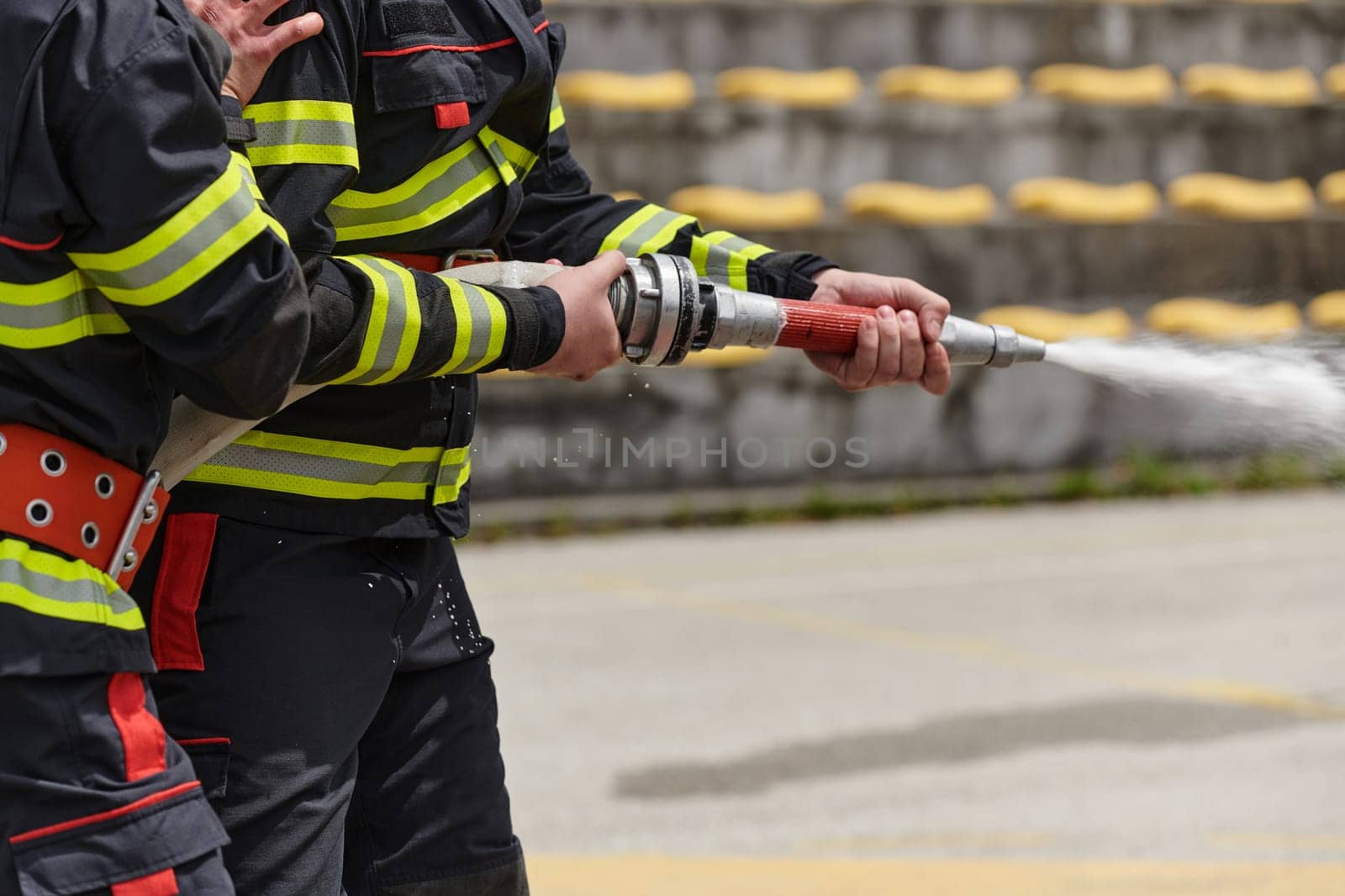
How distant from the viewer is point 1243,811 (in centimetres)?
445

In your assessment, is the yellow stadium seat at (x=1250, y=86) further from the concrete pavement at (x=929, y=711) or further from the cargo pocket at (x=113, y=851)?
the cargo pocket at (x=113, y=851)

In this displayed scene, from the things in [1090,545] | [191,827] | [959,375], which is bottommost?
[1090,545]

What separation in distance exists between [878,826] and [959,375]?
594 centimetres

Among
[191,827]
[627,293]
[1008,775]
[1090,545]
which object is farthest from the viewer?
[1090,545]

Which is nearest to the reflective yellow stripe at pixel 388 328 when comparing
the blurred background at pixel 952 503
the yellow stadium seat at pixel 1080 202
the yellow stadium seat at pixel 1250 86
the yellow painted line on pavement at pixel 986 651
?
the blurred background at pixel 952 503

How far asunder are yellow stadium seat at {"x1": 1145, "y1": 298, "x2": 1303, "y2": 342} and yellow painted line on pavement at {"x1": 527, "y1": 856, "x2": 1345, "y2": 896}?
646cm

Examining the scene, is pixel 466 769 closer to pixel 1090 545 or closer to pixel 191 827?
pixel 191 827

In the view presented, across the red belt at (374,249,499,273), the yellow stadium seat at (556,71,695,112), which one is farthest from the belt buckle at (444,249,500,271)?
the yellow stadium seat at (556,71,695,112)

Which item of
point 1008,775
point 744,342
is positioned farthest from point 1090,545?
point 744,342

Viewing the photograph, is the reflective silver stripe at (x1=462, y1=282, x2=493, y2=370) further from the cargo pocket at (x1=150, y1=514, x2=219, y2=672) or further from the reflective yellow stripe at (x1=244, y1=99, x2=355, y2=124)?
the cargo pocket at (x1=150, y1=514, x2=219, y2=672)

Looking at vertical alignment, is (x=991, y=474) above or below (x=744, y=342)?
below

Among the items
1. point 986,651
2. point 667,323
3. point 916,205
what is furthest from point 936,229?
point 667,323

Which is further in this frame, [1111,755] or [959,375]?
[959,375]

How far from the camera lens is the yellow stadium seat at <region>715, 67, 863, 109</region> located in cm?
1076
